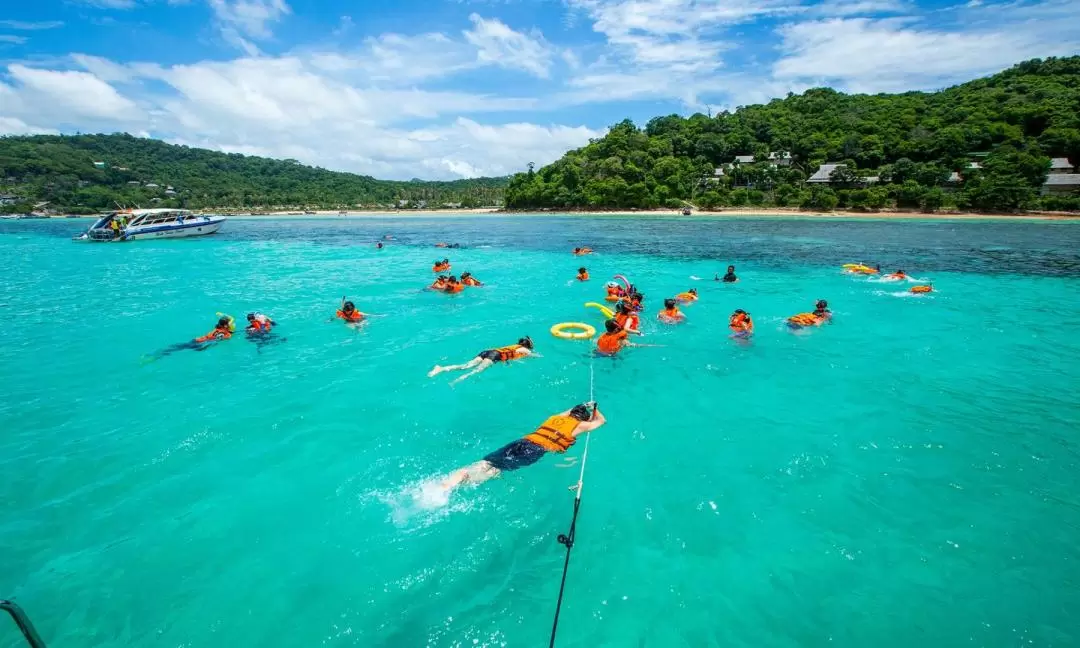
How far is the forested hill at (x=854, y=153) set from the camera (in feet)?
182

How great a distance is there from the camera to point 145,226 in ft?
144

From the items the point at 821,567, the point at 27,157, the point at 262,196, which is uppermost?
the point at 27,157

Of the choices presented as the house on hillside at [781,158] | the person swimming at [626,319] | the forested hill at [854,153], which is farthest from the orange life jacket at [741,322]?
the house on hillside at [781,158]

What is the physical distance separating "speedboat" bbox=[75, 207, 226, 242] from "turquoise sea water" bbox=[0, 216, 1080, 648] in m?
36.4

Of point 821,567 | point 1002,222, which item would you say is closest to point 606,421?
point 821,567

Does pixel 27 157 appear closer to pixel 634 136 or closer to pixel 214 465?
pixel 634 136

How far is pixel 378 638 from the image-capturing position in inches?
171

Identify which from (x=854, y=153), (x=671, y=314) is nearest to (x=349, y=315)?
(x=671, y=314)

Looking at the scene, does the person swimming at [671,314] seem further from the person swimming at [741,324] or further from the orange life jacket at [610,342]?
the orange life jacket at [610,342]

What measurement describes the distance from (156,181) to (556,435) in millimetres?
162898

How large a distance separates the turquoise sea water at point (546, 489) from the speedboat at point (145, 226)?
36355mm

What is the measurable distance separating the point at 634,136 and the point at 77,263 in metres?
88.0

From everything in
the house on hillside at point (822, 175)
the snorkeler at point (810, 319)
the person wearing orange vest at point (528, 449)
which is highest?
the house on hillside at point (822, 175)

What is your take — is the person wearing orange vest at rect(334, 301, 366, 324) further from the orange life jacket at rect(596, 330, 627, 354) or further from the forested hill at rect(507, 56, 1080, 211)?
the forested hill at rect(507, 56, 1080, 211)
